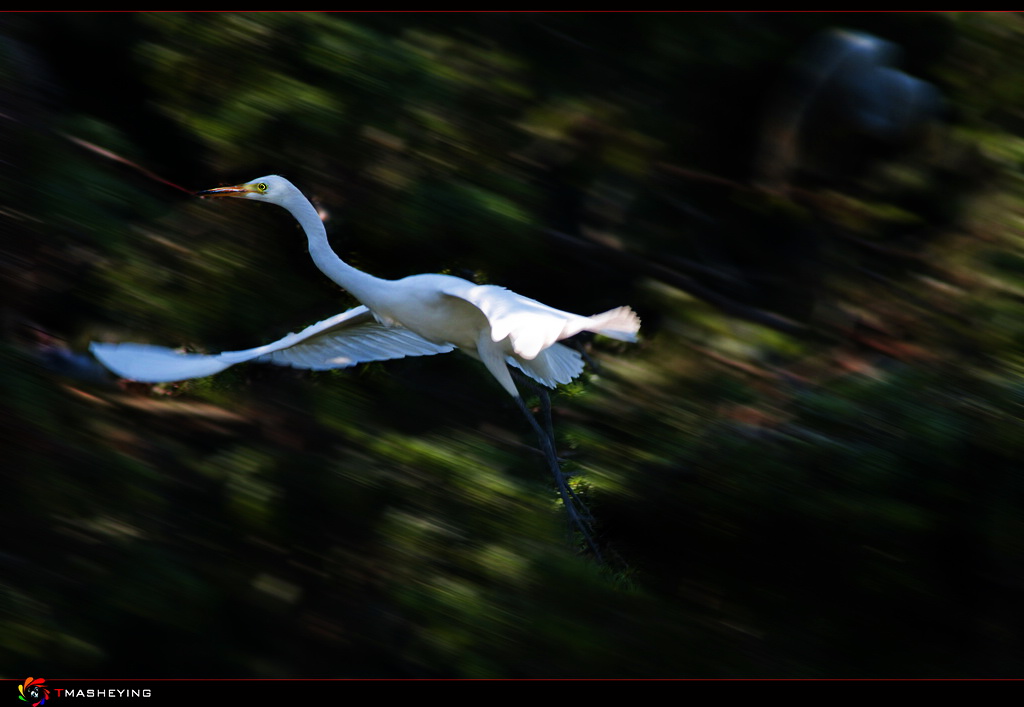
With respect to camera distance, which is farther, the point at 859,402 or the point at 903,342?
the point at 903,342

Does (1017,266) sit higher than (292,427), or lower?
higher

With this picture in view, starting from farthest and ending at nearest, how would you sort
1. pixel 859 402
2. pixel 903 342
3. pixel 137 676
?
1. pixel 137 676
2. pixel 903 342
3. pixel 859 402

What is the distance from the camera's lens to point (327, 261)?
144 cm

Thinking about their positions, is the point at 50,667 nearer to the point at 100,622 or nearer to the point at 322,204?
the point at 100,622

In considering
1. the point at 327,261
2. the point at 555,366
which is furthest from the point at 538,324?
the point at 555,366

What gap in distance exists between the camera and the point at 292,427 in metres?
1.46

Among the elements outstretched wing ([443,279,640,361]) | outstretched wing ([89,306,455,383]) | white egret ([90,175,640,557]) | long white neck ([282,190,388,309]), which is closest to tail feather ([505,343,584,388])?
white egret ([90,175,640,557])

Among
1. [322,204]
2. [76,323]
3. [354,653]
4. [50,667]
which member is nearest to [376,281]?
[322,204]

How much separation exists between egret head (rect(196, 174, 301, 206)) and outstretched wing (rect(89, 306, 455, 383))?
233 millimetres

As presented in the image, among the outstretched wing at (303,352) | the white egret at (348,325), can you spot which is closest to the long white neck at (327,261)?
the white egret at (348,325)

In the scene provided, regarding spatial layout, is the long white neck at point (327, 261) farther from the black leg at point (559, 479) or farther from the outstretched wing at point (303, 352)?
the black leg at point (559, 479)

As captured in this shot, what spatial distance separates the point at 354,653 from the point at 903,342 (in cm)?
97

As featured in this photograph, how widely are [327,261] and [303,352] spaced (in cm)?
25

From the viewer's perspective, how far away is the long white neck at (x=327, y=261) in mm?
1426
